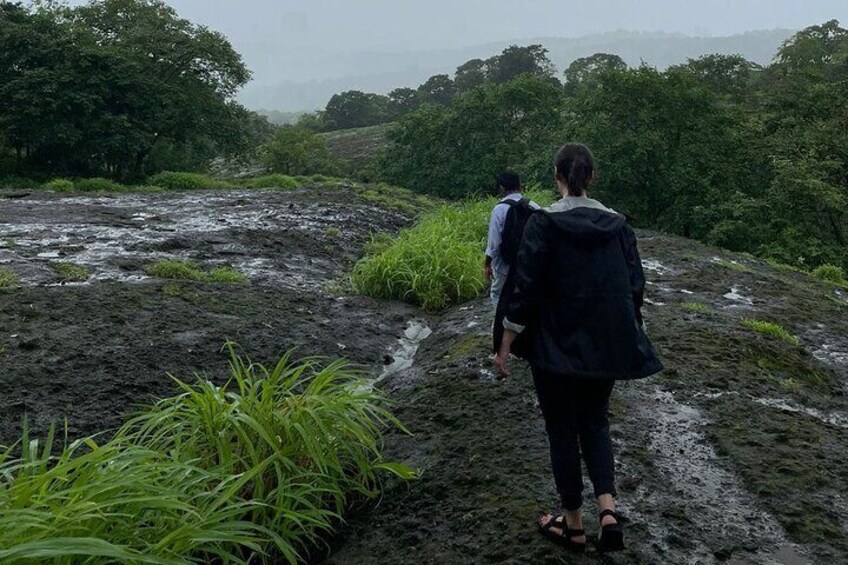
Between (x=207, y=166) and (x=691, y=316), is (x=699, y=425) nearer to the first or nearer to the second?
(x=691, y=316)

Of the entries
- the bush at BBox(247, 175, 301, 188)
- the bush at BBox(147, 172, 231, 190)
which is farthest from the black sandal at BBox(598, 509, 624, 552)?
the bush at BBox(147, 172, 231, 190)

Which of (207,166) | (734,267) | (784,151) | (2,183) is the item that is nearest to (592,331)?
(734,267)

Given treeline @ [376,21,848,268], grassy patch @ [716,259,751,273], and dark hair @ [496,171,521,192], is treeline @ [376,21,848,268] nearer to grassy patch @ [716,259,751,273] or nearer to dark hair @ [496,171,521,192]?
grassy patch @ [716,259,751,273]

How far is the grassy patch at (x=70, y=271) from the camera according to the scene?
865 cm

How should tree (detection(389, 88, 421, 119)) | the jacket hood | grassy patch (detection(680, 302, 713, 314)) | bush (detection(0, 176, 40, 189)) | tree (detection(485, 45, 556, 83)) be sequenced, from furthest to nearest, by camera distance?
tree (detection(389, 88, 421, 119)), tree (detection(485, 45, 556, 83)), bush (detection(0, 176, 40, 189)), grassy patch (detection(680, 302, 713, 314)), the jacket hood

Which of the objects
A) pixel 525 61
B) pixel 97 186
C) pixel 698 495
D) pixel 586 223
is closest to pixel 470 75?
pixel 525 61

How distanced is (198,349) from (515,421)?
3188mm

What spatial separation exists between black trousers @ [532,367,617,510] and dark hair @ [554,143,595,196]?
2.92ft

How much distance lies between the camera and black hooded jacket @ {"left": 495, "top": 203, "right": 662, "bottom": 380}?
3172mm

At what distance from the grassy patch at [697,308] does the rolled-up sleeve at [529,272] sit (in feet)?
19.1

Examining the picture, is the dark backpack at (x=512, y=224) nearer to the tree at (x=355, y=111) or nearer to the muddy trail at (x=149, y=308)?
the muddy trail at (x=149, y=308)

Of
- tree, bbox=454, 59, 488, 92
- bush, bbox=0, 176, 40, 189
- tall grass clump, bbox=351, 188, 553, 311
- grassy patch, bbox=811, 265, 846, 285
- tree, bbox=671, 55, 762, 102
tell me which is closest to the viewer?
tall grass clump, bbox=351, 188, 553, 311

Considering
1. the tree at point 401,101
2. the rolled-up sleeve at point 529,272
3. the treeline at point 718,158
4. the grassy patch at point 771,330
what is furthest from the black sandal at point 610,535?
the tree at point 401,101

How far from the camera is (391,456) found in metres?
4.80
